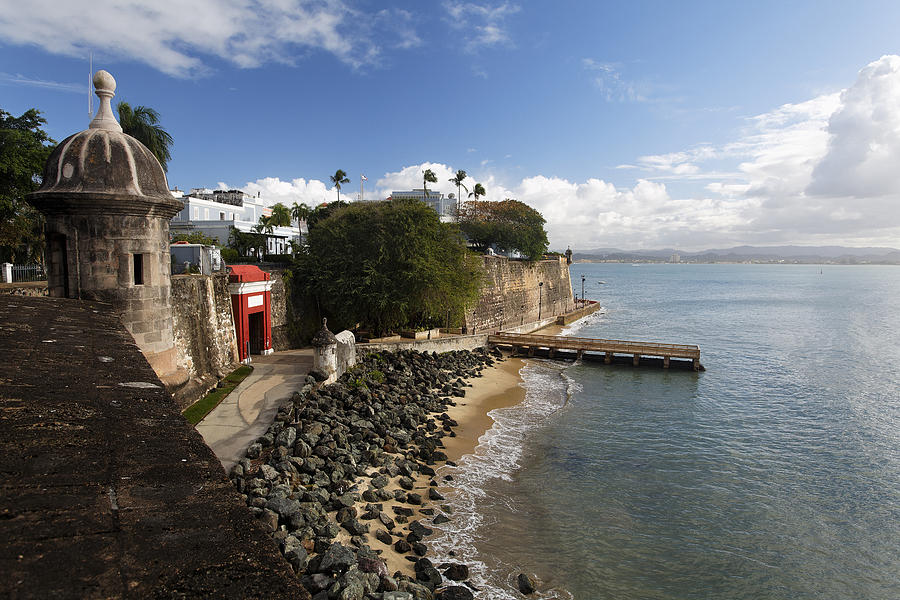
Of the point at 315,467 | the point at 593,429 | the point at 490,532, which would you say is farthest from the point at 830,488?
the point at 315,467

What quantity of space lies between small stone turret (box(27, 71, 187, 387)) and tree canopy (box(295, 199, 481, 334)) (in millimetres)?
18303

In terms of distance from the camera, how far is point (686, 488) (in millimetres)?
16156

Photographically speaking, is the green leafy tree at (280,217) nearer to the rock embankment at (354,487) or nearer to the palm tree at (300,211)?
the palm tree at (300,211)

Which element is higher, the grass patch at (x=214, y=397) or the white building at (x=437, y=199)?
the white building at (x=437, y=199)

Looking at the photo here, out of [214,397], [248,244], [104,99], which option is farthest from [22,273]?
[248,244]

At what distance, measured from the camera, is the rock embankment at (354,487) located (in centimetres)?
964

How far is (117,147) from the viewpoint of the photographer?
9539mm

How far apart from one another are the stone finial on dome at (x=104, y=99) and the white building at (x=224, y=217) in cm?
2997

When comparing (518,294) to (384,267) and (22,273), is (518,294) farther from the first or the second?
(22,273)

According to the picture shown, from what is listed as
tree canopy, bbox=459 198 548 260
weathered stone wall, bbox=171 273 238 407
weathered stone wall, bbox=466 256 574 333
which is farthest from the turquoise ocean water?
tree canopy, bbox=459 198 548 260

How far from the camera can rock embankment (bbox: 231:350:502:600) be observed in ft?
31.6


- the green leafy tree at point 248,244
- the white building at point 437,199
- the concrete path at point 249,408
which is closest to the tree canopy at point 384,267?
the concrete path at point 249,408

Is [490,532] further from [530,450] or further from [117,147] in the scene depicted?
[117,147]

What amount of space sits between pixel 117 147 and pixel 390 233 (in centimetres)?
2043
